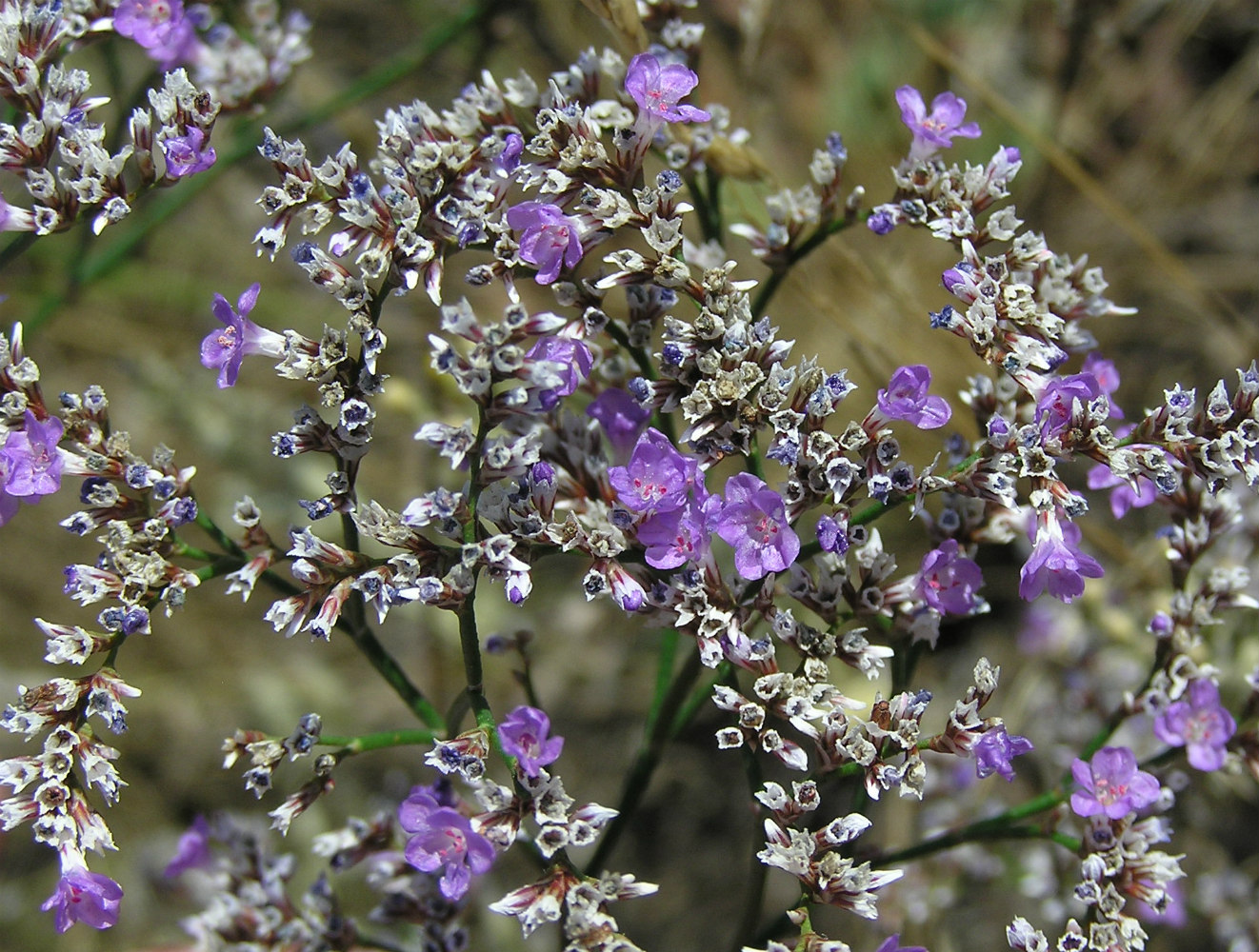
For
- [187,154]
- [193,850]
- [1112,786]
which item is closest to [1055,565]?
[1112,786]

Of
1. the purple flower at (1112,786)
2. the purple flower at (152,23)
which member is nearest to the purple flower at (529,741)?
the purple flower at (1112,786)

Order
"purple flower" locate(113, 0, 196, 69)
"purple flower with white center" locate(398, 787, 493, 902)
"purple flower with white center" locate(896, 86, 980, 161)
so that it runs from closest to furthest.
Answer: "purple flower with white center" locate(398, 787, 493, 902), "purple flower with white center" locate(896, 86, 980, 161), "purple flower" locate(113, 0, 196, 69)

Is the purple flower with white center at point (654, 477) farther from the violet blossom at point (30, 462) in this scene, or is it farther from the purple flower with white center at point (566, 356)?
the violet blossom at point (30, 462)

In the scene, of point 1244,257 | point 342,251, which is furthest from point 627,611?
point 1244,257

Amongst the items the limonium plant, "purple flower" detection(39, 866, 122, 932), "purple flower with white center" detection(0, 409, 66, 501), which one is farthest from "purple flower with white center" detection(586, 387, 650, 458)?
"purple flower" detection(39, 866, 122, 932)

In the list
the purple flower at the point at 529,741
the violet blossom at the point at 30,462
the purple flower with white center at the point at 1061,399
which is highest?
the purple flower with white center at the point at 1061,399

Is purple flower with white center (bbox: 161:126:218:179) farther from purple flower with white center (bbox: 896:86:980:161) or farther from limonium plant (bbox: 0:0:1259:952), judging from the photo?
purple flower with white center (bbox: 896:86:980:161)

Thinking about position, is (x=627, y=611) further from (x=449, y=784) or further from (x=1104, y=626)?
(x=1104, y=626)
